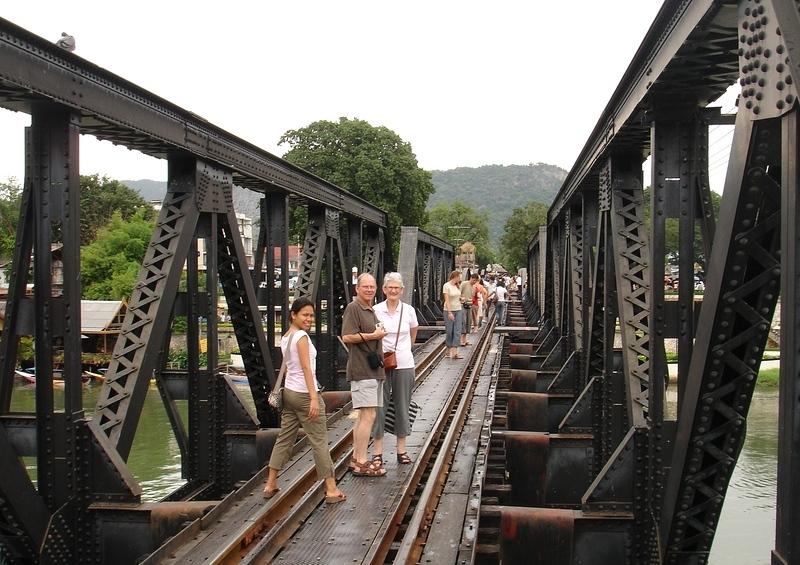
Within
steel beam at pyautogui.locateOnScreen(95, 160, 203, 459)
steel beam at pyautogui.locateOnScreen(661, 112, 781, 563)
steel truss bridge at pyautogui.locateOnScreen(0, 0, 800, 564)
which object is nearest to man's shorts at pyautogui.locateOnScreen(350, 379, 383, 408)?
steel truss bridge at pyautogui.locateOnScreen(0, 0, 800, 564)

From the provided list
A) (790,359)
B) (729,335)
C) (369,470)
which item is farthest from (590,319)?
(790,359)

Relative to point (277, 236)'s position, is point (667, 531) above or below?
below

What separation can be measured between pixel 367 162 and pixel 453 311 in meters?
30.9

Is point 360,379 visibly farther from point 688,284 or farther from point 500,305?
point 500,305

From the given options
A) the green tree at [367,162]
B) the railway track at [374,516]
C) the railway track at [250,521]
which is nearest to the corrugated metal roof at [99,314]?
the green tree at [367,162]

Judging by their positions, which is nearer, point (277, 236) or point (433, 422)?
point (433, 422)

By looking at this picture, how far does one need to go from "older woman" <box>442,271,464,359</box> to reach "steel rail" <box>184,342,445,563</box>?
7.80m

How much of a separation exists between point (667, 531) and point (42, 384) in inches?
175

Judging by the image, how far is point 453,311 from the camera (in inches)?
630

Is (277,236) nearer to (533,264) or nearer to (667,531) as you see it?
(667,531)

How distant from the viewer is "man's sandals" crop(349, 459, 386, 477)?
750 centimetres

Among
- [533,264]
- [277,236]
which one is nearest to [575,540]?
[277,236]

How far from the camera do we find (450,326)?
1614 centimetres

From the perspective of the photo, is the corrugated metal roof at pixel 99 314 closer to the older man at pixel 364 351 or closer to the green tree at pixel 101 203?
the green tree at pixel 101 203
